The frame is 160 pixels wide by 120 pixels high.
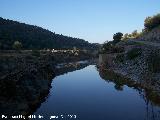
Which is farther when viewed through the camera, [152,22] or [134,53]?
[152,22]

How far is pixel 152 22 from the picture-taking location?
112 metres

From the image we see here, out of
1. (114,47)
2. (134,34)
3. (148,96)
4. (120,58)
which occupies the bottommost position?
(148,96)

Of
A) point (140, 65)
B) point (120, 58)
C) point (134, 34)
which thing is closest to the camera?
point (140, 65)

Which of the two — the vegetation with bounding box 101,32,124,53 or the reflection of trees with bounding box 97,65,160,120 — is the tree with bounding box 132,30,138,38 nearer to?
the vegetation with bounding box 101,32,124,53

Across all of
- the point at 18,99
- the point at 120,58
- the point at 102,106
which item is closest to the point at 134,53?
the point at 120,58

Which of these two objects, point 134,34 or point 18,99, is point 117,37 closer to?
point 134,34

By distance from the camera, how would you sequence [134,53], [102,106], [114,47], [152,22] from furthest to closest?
[152,22], [114,47], [134,53], [102,106]

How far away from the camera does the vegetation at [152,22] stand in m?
110

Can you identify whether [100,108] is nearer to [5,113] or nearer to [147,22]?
[5,113]

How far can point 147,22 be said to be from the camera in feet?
375

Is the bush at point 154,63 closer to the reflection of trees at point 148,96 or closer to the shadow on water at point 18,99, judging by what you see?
the reflection of trees at point 148,96

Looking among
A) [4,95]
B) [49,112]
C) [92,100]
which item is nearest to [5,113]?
[4,95]

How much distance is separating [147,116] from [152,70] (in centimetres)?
2303

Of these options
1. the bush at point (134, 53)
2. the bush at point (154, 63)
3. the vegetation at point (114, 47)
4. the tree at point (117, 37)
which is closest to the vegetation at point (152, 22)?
the vegetation at point (114, 47)
